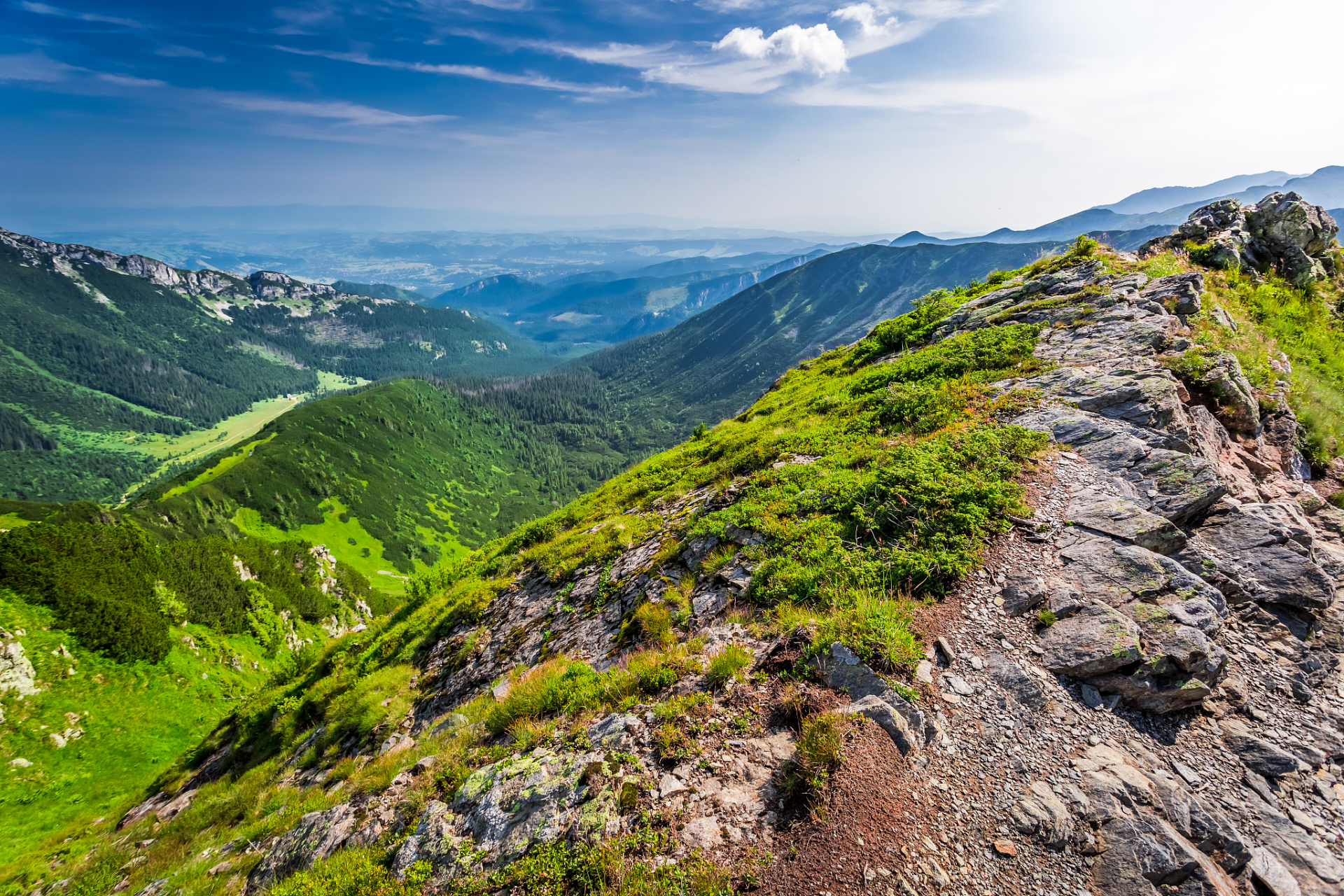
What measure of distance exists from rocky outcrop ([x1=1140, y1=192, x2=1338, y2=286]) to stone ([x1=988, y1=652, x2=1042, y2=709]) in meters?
28.5

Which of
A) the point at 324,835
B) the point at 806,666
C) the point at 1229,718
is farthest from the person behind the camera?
the point at 324,835

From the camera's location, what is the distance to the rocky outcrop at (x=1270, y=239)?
23.7 metres

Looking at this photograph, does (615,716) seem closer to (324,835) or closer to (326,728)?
(324,835)

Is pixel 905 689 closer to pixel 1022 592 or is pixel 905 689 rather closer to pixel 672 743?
pixel 1022 592

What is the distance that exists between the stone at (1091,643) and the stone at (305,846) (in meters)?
12.8

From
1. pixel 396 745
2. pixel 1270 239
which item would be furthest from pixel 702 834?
pixel 1270 239

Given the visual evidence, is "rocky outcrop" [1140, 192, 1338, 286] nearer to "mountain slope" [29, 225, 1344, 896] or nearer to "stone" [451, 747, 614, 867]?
"mountain slope" [29, 225, 1344, 896]

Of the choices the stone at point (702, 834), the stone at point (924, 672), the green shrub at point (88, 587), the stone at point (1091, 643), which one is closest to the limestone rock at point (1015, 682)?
the stone at point (1091, 643)

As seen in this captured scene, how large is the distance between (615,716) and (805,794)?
11.6ft

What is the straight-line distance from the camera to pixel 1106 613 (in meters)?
8.07

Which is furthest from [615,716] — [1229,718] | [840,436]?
[840,436]

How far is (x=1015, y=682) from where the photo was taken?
7457 millimetres

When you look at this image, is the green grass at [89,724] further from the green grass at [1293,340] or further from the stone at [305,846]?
the green grass at [1293,340]

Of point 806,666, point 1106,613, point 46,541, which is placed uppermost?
point 1106,613
